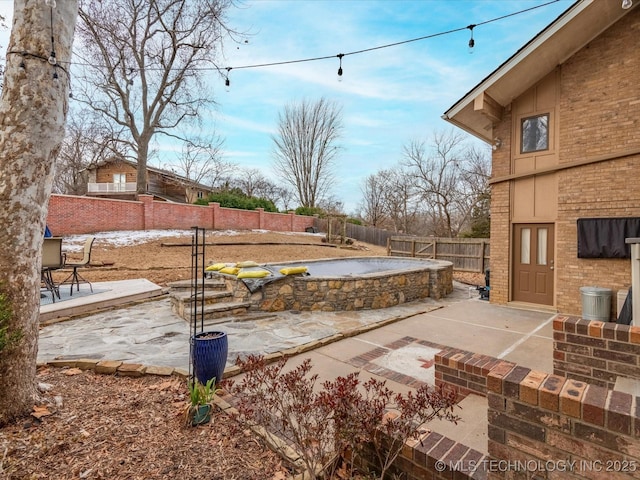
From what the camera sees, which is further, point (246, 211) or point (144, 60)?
point (246, 211)

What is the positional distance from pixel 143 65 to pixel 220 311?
56.4ft

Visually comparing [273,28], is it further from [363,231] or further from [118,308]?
[363,231]

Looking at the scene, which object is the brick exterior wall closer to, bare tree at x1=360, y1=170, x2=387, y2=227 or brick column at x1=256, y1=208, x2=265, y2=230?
brick column at x1=256, y1=208, x2=265, y2=230

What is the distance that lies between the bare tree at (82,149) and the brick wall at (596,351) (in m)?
15.4

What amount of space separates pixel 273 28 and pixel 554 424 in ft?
26.4

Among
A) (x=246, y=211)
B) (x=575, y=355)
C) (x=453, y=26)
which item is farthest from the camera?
(x=246, y=211)

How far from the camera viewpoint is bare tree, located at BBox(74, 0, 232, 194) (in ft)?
48.8

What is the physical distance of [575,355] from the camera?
110 inches

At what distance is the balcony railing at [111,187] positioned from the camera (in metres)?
25.8

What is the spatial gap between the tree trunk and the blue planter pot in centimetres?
124

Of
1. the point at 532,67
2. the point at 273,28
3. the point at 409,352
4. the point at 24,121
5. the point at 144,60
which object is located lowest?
the point at 409,352

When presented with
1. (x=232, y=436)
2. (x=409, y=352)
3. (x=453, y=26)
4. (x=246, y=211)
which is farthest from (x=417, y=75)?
(x=246, y=211)

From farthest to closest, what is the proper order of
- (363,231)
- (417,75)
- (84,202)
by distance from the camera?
(363,231), (84,202), (417,75)

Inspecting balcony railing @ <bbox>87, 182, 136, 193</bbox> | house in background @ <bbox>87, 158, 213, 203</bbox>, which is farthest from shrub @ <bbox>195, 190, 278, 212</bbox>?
balcony railing @ <bbox>87, 182, 136, 193</bbox>
